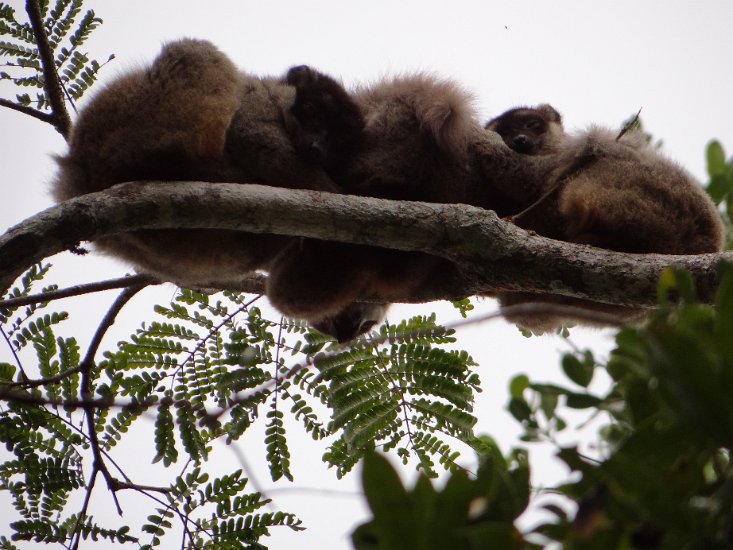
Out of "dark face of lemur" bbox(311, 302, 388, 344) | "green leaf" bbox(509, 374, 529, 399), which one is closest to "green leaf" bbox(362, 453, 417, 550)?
"green leaf" bbox(509, 374, 529, 399)

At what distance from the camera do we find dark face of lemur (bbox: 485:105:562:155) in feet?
17.6

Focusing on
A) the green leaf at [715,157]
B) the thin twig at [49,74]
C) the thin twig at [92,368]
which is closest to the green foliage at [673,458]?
the thin twig at [92,368]

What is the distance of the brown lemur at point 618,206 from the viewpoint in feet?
14.4

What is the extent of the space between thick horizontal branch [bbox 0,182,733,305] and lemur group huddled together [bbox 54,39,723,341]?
1.60 feet

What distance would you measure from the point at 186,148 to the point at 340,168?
1.15m

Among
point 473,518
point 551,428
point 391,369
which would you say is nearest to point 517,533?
point 473,518

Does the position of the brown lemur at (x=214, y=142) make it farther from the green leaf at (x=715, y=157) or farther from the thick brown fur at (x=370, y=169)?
the green leaf at (x=715, y=157)

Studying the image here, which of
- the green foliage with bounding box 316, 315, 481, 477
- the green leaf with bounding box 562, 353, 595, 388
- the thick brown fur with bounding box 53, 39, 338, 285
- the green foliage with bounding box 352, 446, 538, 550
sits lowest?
the green foliage with bounding box 352, 446, 538, 550

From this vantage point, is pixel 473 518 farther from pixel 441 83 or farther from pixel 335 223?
pixel 441 83

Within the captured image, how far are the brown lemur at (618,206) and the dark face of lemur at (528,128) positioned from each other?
0.24 m

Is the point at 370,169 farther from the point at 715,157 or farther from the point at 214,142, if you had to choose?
the point at 715,157

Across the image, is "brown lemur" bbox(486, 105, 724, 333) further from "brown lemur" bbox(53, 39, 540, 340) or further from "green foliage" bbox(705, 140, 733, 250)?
"green foliage" bbox(705, 140, 733, 250)

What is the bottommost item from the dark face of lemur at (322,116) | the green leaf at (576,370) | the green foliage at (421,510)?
the green foliage at (421,510)

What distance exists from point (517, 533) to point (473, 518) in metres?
0.14
